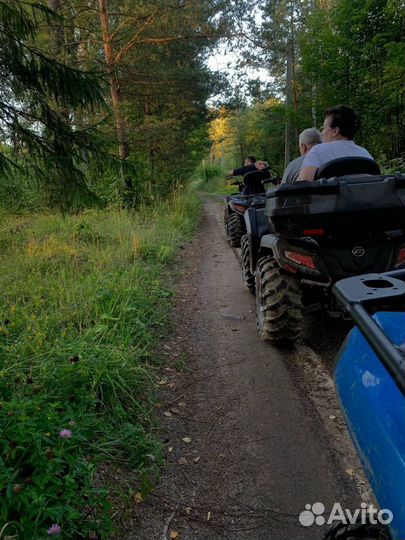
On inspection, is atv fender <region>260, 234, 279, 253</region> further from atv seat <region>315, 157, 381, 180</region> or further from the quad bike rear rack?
the quad bike rear rack

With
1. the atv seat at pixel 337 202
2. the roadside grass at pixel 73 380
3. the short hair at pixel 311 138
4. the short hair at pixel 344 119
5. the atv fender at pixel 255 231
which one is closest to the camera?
the roadside grass at pixel 73 380

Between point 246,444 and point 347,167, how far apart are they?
2254 mm

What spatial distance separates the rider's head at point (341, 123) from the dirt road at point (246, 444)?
1887mm

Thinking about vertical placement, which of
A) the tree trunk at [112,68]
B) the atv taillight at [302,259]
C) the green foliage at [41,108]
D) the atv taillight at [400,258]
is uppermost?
the tree trunk at [112,68]

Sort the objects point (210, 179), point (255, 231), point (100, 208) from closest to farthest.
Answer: point (255, 231)
point (100, 208)
point (210, 179)

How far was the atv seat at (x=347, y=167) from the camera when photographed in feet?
10.2

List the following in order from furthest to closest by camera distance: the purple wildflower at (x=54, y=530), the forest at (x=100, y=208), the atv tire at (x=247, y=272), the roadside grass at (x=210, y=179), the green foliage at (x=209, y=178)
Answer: the green foliage at (x=209, y=178) → the roadside grass at (x=210, y=179) → the atv tire at (x=247, y=272) → the forest at (x=100, y=208) → the purple wildflower at (x=54, y=530)

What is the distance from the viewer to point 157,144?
1116cm

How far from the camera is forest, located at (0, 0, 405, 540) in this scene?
71.5 inches

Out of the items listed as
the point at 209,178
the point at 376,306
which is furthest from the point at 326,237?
the point at 209,178

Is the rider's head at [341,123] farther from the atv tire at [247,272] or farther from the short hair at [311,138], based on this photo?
the atv tire at [247,272]

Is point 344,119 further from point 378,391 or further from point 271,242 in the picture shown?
point 378,391

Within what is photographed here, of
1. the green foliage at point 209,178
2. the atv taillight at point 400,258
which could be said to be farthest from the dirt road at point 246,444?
the green foliage at point 209,178

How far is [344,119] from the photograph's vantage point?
3471 millimetres
